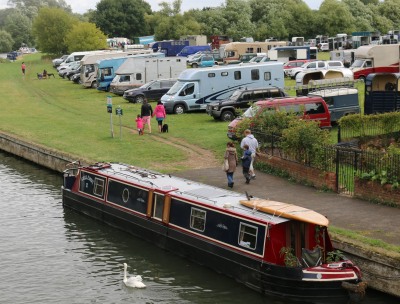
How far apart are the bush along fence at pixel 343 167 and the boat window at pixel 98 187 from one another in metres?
5.97

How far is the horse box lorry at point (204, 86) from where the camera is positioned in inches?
1727

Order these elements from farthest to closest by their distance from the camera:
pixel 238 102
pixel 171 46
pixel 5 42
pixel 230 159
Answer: pixel 5 42
pixel 171 46
pixel 238 102
pixel 230 159

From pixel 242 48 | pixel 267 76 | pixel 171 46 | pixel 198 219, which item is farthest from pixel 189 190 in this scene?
pixel 171 46

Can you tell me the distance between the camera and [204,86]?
44.1 m

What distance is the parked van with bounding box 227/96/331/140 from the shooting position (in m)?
31.7

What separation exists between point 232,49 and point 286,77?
18400 mm

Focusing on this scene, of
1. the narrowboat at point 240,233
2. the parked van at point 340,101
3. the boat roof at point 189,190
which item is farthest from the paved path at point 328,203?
the parked van at point 340,101

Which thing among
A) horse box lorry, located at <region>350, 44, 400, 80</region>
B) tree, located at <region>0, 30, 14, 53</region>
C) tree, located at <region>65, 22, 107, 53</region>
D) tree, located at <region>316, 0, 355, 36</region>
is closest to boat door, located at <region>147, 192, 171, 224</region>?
horse box lorry, located at <region>350, 44, 400, 80</region>

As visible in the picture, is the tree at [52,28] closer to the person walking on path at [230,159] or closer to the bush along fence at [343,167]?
the bush along fence at [343,167]

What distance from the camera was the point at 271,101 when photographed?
32.9 meters

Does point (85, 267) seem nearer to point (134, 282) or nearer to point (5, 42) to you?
point (134, 282)

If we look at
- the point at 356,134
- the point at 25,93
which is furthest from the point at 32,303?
the point at 25,93

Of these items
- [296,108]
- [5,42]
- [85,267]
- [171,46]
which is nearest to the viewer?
[85,267]

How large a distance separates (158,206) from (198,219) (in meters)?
2.03
